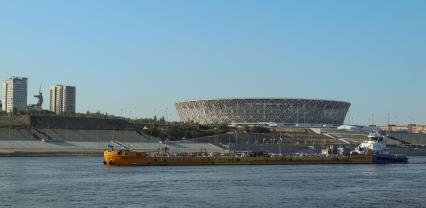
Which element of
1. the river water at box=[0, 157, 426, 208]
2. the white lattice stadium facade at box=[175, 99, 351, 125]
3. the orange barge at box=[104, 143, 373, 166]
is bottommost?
the river water at box=[0, 157, 426, 208]

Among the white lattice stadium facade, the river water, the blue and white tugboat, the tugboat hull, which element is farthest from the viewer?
the white lattice stadium facade

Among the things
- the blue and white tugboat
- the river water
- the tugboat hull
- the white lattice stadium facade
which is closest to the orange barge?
the tugboat hull

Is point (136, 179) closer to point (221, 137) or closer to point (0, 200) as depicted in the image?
point (0, 200)

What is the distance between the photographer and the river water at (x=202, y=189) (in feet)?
137

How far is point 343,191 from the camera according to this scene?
49.5 metres

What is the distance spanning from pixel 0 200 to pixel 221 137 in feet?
353

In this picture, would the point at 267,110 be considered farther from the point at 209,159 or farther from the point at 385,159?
the point at 209,159

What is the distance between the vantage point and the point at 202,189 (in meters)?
49.6

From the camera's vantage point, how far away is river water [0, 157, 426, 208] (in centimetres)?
4169

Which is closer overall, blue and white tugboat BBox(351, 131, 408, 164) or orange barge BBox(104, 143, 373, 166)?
orange barge BBox(104, 143, 373, 166)

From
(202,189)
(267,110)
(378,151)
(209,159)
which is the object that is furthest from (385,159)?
(267,110)

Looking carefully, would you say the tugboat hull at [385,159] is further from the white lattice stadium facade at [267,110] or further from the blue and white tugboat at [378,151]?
the white lattice stadium facade at [267,110]

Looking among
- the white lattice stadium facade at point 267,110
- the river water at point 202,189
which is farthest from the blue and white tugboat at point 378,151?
the white lattice stadium facade at point 267,110

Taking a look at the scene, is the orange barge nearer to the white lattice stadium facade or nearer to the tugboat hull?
the tugboat hull
